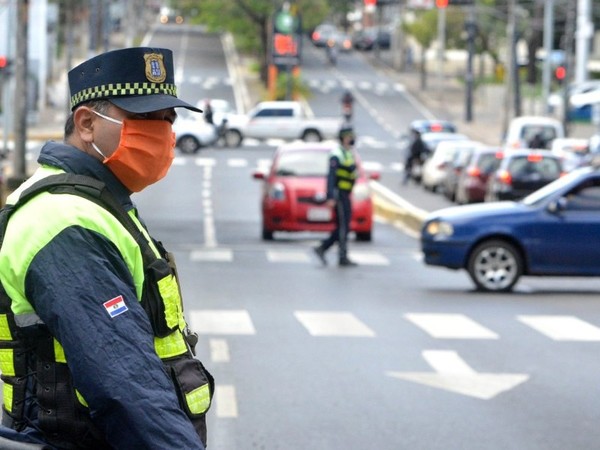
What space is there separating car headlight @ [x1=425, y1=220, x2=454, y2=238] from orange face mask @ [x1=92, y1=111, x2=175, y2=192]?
16.0 metres

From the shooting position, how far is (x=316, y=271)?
2208cm

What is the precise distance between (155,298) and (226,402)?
6.98 metres

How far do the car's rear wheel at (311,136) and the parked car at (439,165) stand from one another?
20.1 metres

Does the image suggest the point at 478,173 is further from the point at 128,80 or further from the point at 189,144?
the point at 128,80

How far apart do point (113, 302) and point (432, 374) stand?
8812 millimetres

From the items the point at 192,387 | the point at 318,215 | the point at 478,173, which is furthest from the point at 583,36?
the point at 192,387

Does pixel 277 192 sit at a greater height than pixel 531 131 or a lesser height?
greater

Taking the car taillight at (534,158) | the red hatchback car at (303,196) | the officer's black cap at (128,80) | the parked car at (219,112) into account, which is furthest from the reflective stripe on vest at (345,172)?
the parked car at (219,112)

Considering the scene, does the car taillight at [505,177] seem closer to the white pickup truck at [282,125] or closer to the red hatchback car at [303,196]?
the red hatchback car at [303,196]

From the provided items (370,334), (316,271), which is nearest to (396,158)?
(316,271)

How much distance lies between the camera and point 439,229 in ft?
65.3

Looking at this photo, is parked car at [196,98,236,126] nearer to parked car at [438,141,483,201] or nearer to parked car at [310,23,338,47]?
parked car at [438,141,483,201]

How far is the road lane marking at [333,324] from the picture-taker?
14.7 m

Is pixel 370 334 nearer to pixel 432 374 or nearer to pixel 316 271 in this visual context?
pixel 432 374
